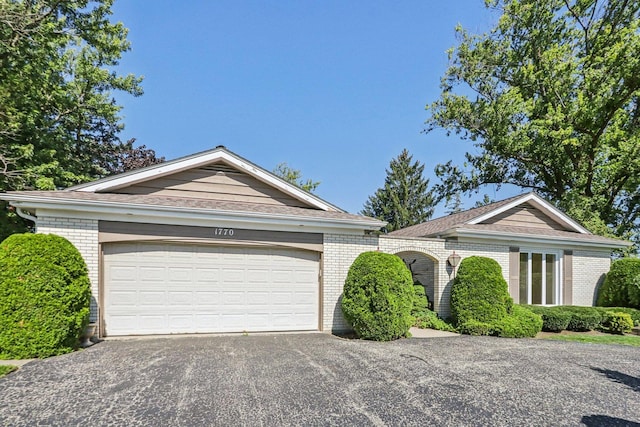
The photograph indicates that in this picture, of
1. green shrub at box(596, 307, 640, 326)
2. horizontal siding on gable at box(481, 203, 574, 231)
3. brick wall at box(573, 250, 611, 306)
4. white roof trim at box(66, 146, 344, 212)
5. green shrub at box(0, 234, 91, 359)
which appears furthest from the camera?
horizontal siding on gable at box(481, 203, 574, 231)

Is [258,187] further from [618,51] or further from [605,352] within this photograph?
[618,51]

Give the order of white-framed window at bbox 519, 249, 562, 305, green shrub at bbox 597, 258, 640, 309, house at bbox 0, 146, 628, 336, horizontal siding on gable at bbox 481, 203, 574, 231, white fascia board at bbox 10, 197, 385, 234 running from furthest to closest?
1. horizontal siding on gable at bbox 481, 203, 574, 231
2. green shrub at bbox 597, 258, 640, 309
3. white-framed window at bbox 519, 249, 562, 305
4. house at bbox 0, 146, 628, 336
5. white fascia board at bbox 10, 197, 385, 234

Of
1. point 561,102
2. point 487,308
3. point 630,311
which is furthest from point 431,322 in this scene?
point 561,102

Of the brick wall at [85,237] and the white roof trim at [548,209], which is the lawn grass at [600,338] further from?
the brick wall at [85,237]

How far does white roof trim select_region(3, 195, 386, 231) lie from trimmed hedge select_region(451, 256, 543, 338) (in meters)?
3.21

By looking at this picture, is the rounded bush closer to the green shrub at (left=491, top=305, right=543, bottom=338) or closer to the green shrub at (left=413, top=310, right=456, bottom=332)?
the green shrub at (left=491, top=305, right=543, bottom=338)

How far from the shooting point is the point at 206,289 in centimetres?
890

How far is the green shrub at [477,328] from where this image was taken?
9859 millimetres

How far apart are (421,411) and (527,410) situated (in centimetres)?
140

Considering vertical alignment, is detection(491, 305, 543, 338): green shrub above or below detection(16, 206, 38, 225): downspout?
below

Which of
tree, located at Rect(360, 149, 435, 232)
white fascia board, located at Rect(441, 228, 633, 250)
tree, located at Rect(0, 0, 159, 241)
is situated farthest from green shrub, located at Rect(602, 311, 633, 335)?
tree, located at Rect(360, 149, 435, 232)

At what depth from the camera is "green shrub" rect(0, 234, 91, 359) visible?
253 inches

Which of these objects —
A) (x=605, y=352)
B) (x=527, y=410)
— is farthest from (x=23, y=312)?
(x=605, y=352)

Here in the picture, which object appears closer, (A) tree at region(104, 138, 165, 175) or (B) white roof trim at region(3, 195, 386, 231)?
(B) white roof trim at region(3, 195, 386, 231)
